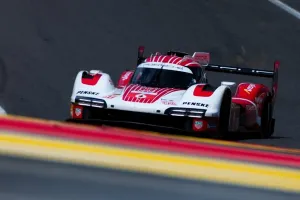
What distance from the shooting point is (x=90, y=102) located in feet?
33.9

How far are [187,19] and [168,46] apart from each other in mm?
1282

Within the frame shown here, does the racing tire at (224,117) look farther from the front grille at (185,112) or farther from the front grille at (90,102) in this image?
the front grille at (90,102)

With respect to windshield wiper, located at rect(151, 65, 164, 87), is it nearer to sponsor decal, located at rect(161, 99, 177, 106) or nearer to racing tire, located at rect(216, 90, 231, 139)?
sponsor decal, located at rect(161, 99, 177, 106)

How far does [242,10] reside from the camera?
1977cm

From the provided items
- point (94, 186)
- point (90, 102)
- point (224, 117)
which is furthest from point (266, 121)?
point (94, 186)

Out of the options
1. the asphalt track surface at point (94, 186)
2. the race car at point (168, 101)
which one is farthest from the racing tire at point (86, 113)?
the asphalt track surface at point (94, 186)

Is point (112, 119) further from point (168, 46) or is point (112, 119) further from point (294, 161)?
point (168, 46)

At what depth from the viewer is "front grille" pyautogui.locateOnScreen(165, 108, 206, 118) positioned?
988cm

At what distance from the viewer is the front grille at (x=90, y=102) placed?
10.2 m

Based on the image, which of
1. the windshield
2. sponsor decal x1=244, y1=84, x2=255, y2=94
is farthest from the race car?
sponsor decal x1=244, y1=84, x2=255, y2=94

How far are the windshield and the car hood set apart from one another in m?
0.29

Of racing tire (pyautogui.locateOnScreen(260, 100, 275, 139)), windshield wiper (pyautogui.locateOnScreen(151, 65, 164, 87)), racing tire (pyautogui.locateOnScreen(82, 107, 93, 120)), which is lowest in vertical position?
racing tire (pyautogui.locateOnScreen(260, 100, 275, 139))

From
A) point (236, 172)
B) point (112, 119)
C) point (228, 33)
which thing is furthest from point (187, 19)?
point (236, 172)

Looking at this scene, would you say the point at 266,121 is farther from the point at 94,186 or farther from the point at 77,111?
the point at 94,186
